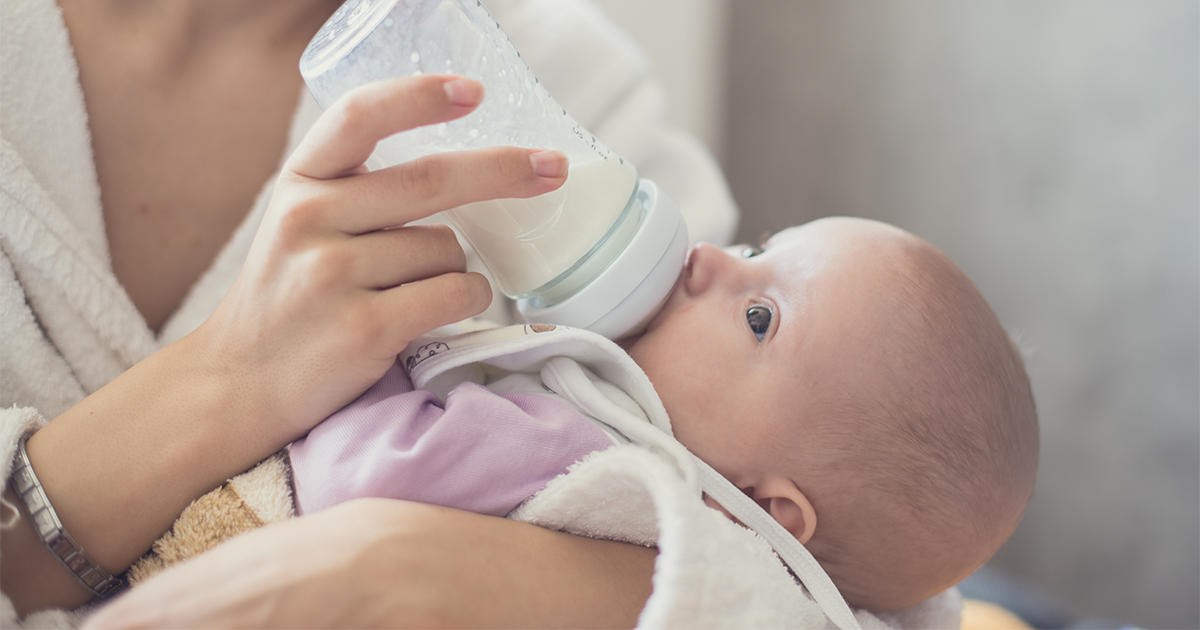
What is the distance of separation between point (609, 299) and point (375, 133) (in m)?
0.23

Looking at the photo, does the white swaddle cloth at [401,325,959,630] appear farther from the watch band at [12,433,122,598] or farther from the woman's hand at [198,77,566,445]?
the watch band at [12,433,122,598]

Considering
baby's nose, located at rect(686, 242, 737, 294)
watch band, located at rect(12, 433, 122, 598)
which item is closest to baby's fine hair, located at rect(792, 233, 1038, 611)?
baby's nose, located at rect(686, 242, 737, 294)

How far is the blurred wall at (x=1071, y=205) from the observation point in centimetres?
125

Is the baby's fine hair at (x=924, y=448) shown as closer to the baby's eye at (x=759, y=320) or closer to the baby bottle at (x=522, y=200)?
the baby's eye at (x=759, y=320)

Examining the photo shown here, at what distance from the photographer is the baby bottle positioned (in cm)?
57

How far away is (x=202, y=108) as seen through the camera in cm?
82

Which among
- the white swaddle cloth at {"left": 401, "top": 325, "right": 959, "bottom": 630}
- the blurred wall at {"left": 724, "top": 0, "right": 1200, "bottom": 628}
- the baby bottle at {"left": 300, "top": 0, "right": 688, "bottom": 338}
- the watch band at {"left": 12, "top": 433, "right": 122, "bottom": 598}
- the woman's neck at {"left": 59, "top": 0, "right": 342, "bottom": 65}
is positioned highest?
the woman's neck at {"left": 59, "top": 0, "right": 342, "bottom": 65}

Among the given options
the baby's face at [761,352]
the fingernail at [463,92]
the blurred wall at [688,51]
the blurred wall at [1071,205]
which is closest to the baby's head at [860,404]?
the baby's face at [761,352]

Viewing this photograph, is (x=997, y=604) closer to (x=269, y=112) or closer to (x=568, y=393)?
(x=568, y=393)

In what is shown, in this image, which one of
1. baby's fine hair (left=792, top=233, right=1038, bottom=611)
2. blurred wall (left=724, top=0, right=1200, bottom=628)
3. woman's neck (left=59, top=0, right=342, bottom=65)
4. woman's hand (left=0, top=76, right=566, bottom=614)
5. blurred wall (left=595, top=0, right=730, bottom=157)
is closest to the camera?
woman's hand (left=0, top=76, right=566, bottom=614)

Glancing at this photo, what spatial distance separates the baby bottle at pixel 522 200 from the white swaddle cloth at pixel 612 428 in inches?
1.4

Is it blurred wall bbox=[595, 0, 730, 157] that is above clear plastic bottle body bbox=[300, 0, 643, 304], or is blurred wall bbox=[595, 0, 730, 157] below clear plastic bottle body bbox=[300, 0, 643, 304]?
→ below

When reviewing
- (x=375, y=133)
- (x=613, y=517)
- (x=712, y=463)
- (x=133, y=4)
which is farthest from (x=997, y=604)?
(x=133, y=4)

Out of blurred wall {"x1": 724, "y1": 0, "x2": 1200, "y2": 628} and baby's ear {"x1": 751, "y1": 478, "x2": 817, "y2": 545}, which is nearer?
baby's ear {"x1": 751, "y1": 478, "x2": 817, "y2": 545}
